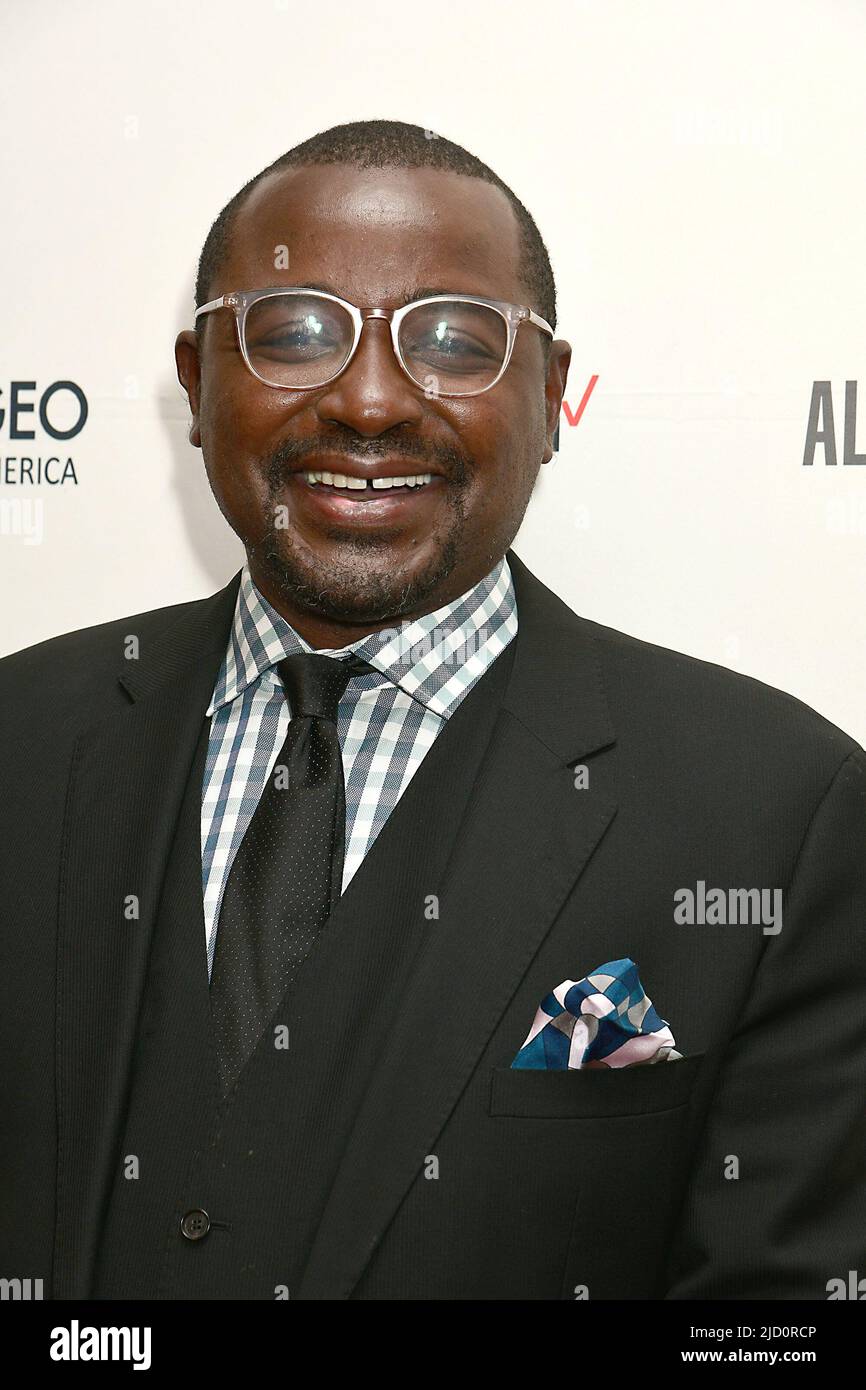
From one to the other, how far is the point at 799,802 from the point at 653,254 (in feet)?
2.65

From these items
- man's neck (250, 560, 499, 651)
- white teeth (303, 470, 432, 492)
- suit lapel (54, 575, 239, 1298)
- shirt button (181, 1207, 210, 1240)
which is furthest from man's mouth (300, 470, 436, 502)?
shirt button (181, 1207, 210, 1240)

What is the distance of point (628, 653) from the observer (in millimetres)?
1354

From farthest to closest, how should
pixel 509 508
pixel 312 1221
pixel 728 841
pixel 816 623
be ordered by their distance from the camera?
1. pixel 816 623
2. pixel 509 508
3. pixel 728 841
4. pixel 312 1221

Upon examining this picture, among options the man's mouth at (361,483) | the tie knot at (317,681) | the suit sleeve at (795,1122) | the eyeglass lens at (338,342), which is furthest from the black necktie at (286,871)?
the suit sleeve at (795,1122)

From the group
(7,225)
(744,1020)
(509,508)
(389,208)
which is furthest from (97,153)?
(744,1020)

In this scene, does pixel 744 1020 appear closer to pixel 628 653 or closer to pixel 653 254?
pixel 628 653

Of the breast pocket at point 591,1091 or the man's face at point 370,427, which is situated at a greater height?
the man's face at point 370,427

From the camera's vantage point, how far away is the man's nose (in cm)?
125

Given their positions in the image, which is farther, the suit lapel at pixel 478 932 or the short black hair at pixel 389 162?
the short black hair at pixel 389 162

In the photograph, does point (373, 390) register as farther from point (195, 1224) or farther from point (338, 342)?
point (195, 1224)

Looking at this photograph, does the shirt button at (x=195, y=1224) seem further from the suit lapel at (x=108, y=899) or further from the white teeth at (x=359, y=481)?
the white teeth at (x=359, y=481)

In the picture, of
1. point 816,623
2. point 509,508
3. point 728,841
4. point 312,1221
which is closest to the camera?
point 312,1221

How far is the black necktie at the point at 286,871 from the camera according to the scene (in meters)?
1.15

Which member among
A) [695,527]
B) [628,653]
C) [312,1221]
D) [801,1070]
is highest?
[695,527]
